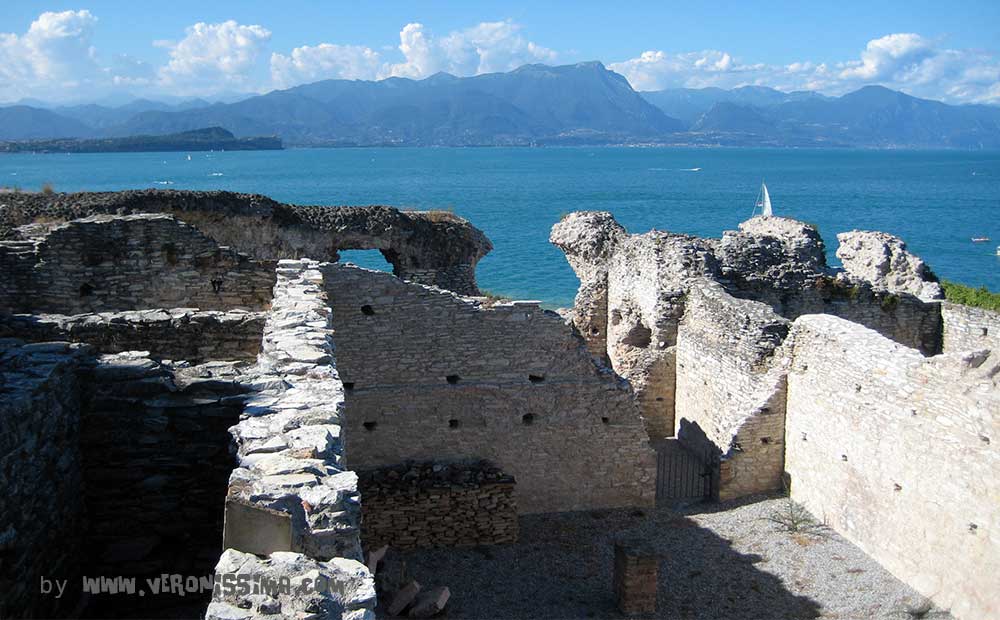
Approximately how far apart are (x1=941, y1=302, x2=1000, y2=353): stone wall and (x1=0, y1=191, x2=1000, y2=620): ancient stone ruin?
0.21 feet

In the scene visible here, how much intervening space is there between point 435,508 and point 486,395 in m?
1.60

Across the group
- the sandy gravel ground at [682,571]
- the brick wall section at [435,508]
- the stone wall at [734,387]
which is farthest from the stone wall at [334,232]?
the sandy gravel ground at [682,571]

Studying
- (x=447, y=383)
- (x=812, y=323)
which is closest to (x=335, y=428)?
(x=447, y=383)

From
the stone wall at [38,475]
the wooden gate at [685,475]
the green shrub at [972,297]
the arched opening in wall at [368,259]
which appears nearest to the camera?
the stone wall at [38,475]

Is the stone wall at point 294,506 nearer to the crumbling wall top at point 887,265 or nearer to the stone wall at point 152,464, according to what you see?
the stone wall at point 152,464

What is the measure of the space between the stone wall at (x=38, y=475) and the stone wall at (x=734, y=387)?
9.03 meters

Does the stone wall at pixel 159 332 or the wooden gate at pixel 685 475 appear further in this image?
the wooden gate at pixel 685 475

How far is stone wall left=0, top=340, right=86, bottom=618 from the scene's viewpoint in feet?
15.5

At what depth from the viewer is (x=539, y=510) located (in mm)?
11570

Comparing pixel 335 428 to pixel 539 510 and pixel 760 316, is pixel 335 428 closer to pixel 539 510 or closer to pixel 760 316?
pixel 539 510

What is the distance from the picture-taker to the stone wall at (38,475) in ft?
15.5

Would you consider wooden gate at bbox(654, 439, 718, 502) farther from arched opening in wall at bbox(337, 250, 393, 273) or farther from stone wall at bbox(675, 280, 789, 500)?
arched opening in wall at bbox(337, 250, 393, 273)

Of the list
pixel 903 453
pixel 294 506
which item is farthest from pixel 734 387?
pixel 294 506

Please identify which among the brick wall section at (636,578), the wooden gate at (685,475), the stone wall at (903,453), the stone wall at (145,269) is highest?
the stone wall at (145,269)
